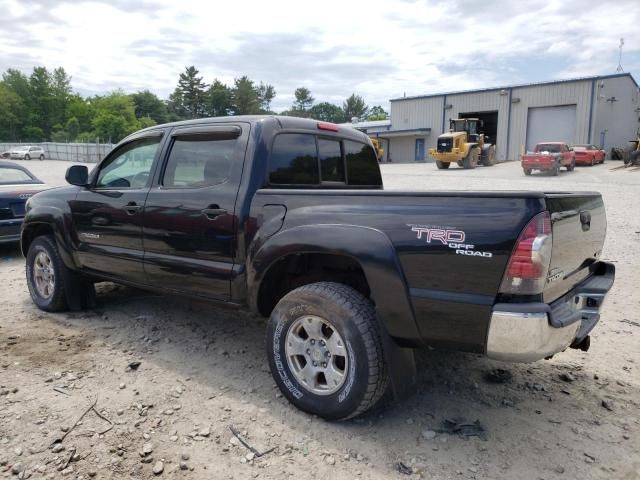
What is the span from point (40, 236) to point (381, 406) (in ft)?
13.1

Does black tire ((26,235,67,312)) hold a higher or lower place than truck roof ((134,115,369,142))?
lower

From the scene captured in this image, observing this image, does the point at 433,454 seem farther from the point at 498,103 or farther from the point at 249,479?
the point at 498,103

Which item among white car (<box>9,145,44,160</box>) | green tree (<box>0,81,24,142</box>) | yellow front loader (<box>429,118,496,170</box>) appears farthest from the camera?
green tree (<box>0,81,24,142</box>)

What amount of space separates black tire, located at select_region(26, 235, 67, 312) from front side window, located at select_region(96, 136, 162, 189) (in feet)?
3.06

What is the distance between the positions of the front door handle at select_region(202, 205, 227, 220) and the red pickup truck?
976 inches

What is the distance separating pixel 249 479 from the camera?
2553 mm

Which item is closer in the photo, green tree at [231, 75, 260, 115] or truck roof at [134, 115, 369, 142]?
truck roof at [134, 115, 369, 142]

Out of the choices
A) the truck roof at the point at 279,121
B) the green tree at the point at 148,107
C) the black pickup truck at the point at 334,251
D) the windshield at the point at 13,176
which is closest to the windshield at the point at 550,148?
the windshield at the point at 13,176

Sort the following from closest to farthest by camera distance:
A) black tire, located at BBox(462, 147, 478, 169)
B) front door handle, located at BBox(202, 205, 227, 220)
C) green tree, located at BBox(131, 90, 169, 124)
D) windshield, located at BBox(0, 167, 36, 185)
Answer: front door handle, located at BBox(202, 205, 227, 220), windshield, located at BBox(0, 167, 36, 185), black tire, located at BBox(462, 147, 478, 169), green tree, located at BBox(131, 90, 169, 124)

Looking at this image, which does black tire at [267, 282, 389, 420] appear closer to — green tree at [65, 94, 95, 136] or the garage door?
the garage door

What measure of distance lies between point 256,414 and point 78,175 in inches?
117

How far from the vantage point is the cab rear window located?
145 inches

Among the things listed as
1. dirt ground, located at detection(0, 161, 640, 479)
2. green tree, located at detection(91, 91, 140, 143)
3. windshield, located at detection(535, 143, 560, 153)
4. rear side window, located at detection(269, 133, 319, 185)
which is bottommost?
dirt ground, located at detection(0, 161, 640, 479)

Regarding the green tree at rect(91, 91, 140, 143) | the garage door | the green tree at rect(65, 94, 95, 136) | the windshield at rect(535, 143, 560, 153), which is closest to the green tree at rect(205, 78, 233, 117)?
the green tree at rect(91, 91, 140, 143)
